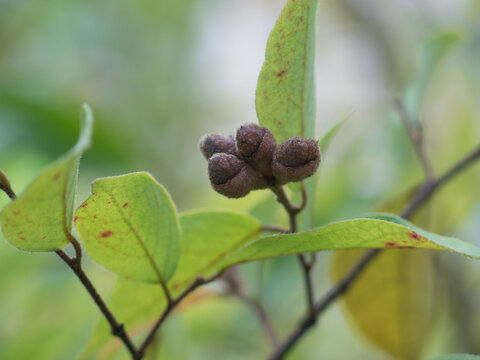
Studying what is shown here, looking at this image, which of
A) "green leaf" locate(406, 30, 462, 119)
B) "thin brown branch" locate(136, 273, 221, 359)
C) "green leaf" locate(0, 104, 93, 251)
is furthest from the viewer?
"green leaf" locate(406, 30, 462, 119)

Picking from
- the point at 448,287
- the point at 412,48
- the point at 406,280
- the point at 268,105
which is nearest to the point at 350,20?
the point at 412,48

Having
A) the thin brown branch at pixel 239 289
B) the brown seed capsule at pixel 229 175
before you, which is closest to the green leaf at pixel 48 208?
the brown seed capsule at pixel 229 175

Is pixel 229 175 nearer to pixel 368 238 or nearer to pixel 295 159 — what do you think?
pixel 295 159

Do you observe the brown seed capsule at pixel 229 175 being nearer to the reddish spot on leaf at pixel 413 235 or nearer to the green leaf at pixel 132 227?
the green leaf at pixel 132 227

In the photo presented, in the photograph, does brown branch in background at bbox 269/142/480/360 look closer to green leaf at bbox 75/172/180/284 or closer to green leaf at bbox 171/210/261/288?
green leaf at bbox 171/210/261/288

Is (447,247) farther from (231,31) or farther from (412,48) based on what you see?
(231,31)

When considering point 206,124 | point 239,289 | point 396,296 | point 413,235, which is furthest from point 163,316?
point 206,124

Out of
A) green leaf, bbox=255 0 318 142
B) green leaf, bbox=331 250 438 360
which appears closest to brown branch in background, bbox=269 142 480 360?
green leaf, bbox=331 250 438 360

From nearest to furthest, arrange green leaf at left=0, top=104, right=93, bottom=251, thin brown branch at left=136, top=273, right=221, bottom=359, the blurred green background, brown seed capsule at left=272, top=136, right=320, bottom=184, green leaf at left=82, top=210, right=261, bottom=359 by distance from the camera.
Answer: green leaf at left=0, top=104, right=93, bottom=251 → brown seed capsule at left=272, top=136, right=320, bottom=184 → thin brown branch at left=136, top=273, right=221, bottom=359 → green leaf at left=82, top=210, right=261, bottom=359 → the blurred green background
